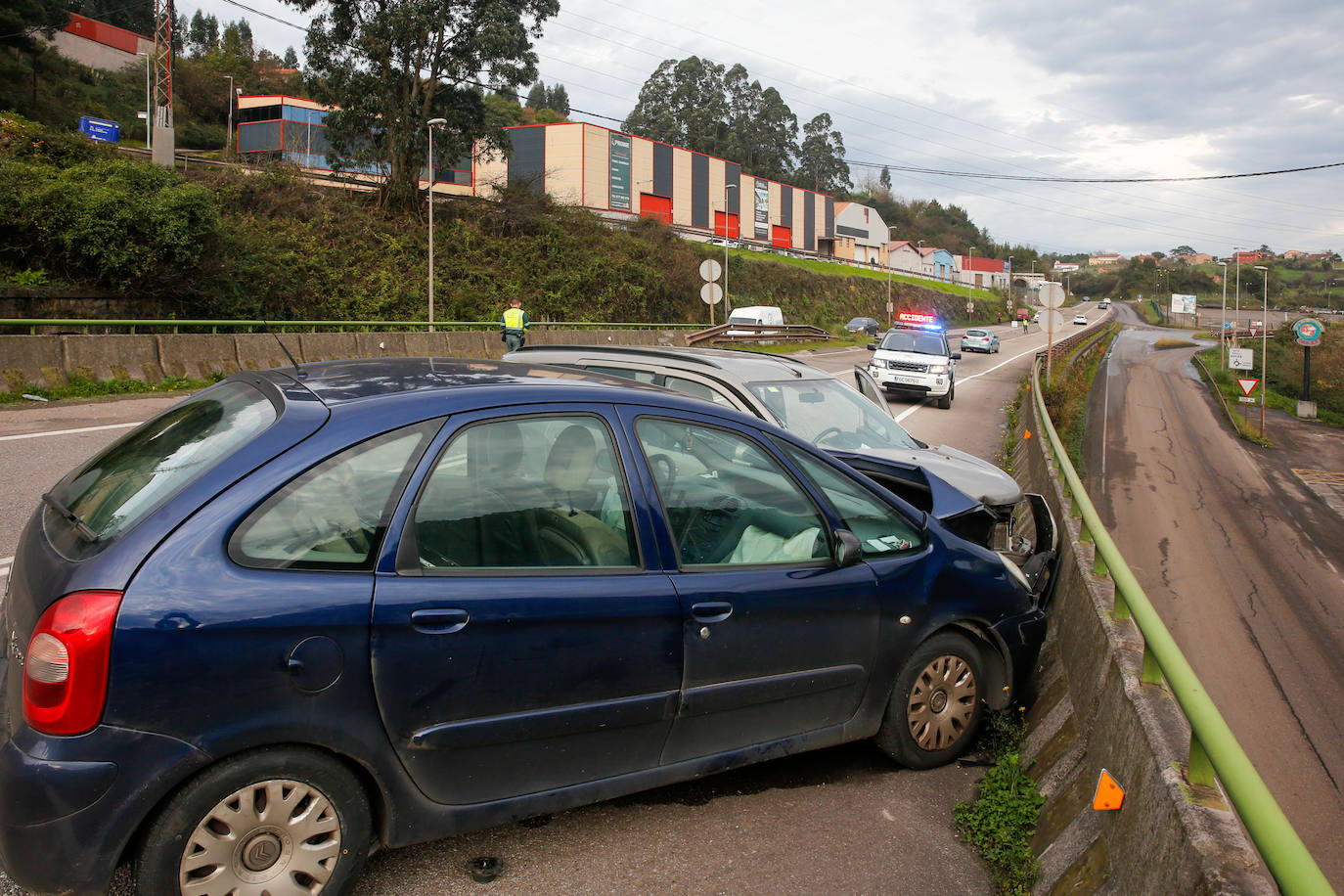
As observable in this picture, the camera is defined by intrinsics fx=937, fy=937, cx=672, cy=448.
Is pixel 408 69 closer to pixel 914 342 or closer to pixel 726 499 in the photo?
pixel 914 342

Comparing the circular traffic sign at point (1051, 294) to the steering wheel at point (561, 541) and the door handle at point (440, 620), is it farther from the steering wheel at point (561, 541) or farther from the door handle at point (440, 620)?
the door handle at point (440, 620)

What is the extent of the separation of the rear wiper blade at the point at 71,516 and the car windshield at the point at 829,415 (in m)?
4.78

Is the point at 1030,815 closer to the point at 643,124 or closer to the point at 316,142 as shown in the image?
the point at 316,142

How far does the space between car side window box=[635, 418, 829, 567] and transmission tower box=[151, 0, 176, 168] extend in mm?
30164

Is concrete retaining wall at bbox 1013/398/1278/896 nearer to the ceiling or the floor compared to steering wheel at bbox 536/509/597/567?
nearer to the floor

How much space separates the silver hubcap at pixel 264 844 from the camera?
258cm

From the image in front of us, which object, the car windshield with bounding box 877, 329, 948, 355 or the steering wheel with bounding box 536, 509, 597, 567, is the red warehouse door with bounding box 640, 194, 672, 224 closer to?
the car windshield with bounding box 877, 329, 948, 355

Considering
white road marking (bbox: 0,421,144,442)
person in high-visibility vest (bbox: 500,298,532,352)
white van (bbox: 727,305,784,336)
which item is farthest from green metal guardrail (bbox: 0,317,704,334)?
white road marking (bbox: 0,421,144,442)

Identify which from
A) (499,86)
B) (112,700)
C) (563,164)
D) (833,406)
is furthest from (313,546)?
(563,164)

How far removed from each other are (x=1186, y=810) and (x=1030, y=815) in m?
1.34

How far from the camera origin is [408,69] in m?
36.8

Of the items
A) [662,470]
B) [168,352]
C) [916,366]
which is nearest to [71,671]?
[662,470]

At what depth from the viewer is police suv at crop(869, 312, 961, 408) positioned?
2269 cm

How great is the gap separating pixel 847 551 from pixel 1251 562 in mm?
25027
